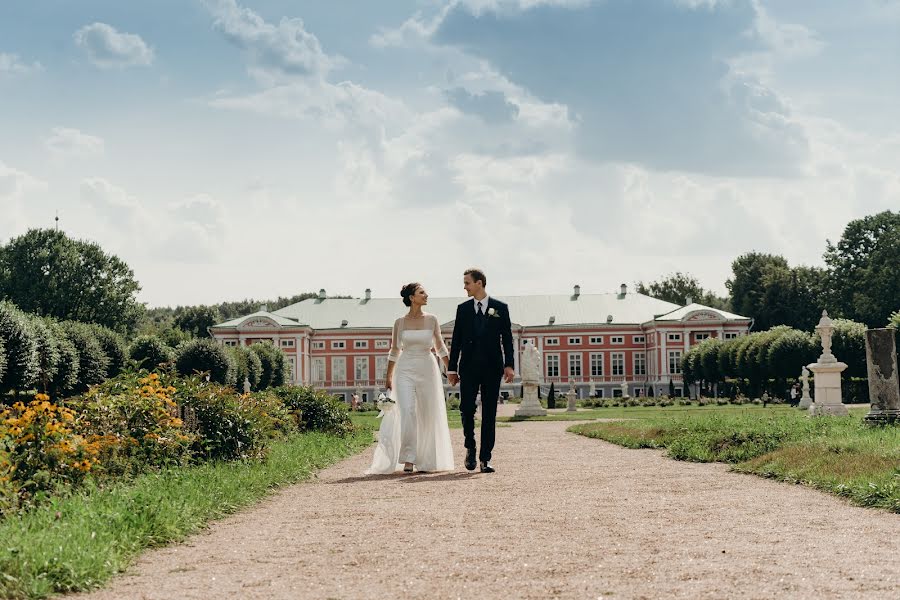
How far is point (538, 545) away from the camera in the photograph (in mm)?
5582

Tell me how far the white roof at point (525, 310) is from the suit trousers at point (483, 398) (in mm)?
69290

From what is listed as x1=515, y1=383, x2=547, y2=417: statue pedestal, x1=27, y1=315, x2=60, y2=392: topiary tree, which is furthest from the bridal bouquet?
x1=27, y1=315, x2=60, y2=392: topiary tree

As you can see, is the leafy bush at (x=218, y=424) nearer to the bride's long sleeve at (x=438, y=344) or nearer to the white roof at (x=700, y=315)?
the bride's long sleeve at (x=438, y=344)

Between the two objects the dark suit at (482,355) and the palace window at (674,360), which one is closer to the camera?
the dark suit at (482,355)

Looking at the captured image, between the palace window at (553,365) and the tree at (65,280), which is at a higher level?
the tree at (65,280)

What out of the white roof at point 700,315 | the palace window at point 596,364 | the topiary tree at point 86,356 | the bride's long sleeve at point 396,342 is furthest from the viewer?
the palace window at point 596,364

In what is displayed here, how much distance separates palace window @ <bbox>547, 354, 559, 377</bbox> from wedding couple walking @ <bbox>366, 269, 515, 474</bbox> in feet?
230

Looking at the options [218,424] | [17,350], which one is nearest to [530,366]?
[17,350]

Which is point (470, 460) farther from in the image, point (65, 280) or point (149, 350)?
point (65, 280)

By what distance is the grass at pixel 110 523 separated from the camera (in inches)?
183

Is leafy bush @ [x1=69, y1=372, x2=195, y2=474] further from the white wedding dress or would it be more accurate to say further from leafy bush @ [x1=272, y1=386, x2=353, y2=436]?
leafy bush @ [x1=272, y1=386, x2=353, y2=436]

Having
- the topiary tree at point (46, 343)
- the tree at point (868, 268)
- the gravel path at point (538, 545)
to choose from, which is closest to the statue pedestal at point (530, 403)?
the topiary tree at point (46, 343)

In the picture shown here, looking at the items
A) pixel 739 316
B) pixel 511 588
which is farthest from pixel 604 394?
pixel 511 588

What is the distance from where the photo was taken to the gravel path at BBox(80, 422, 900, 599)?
4559 mm
